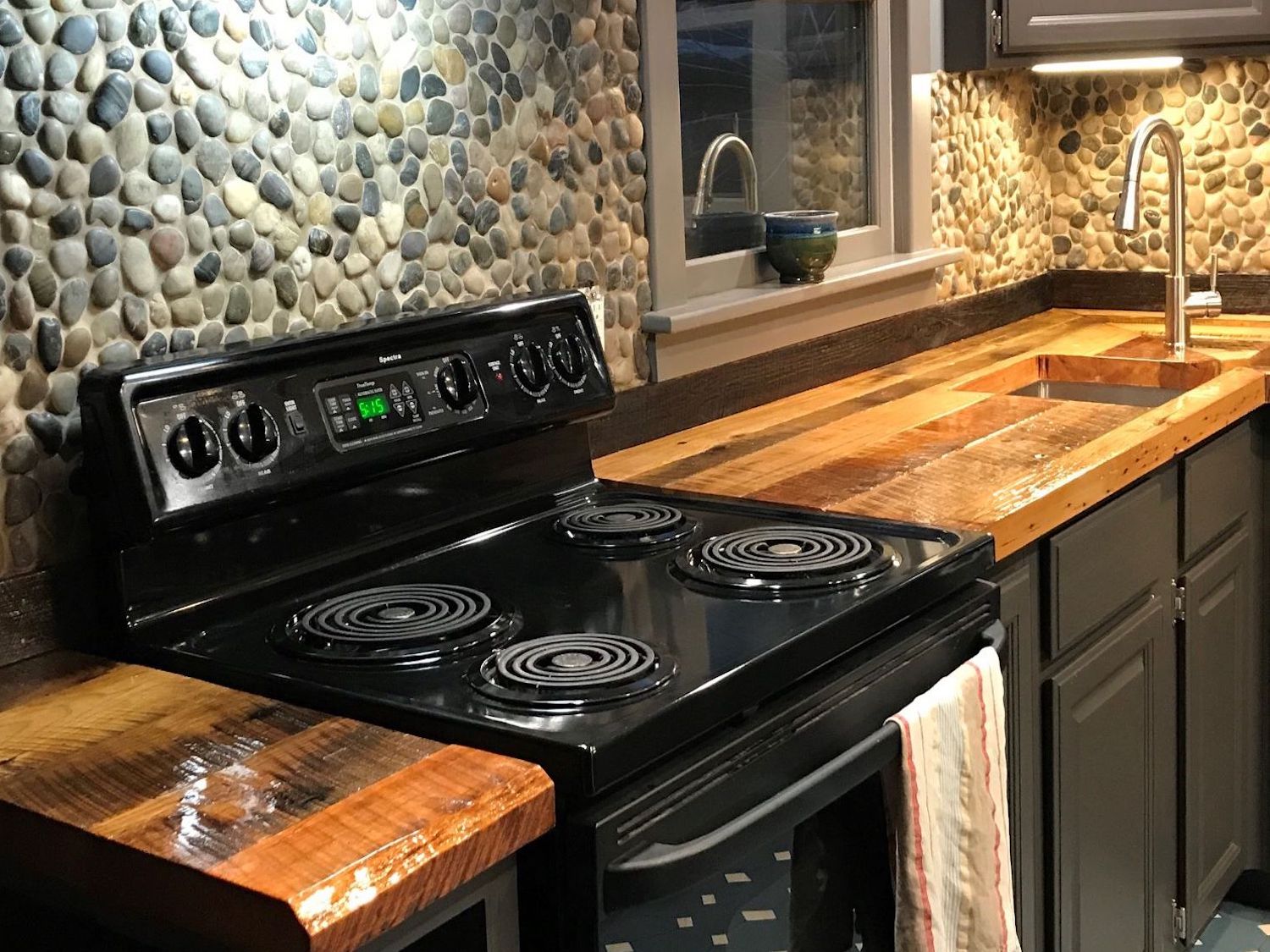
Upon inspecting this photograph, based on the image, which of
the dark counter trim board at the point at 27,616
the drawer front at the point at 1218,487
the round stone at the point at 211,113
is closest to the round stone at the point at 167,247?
the round stone at the point at 211,113

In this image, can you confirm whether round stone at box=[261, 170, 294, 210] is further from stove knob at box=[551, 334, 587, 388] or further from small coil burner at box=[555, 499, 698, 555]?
small coil burner at box=[555, 499, 698, 555]

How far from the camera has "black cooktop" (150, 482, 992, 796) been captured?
4.00 feet

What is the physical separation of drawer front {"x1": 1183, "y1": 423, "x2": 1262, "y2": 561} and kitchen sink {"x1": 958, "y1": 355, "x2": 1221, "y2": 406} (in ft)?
0.61

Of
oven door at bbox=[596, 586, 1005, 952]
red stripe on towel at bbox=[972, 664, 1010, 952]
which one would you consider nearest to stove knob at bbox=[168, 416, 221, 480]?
oven door at bbox=[596, 586, 1005, 952]

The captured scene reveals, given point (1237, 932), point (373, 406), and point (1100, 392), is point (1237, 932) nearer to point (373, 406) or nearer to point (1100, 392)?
point (1100, 392)

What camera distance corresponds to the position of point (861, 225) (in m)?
2.93

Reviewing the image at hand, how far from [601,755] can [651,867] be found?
10cm

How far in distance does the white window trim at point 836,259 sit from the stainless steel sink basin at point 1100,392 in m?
0.27

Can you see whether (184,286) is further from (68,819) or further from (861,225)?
(861,225)

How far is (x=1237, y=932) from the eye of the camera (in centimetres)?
271

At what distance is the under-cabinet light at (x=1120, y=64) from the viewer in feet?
9.64

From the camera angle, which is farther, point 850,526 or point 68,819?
point 850,526

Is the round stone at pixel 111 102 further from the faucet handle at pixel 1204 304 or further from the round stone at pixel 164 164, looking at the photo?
the faucet handle at pixel 1204 304

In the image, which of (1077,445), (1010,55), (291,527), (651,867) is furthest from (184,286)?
(1010,55)
